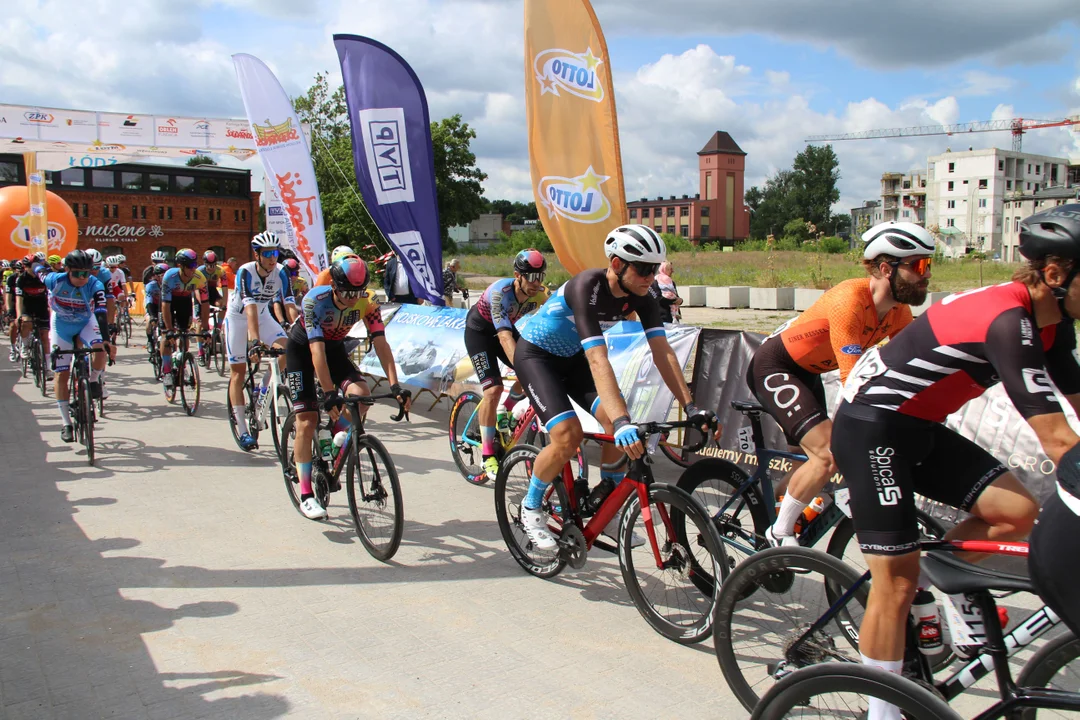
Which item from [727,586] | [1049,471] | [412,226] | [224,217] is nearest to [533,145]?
[412,226]

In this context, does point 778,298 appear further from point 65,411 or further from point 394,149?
point 65,411

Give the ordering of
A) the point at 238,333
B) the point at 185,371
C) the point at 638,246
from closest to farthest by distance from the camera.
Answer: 1. the point at 638,246
2. the point at 238,333
3. the point at 185,371

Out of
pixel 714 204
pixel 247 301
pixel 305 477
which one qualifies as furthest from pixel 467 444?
pixel 714 204

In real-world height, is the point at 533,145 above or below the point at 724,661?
above

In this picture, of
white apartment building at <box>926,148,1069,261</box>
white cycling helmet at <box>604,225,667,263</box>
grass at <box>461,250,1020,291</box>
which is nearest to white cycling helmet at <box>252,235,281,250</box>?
white cycling helmet at <box>604,225,667,263</box>

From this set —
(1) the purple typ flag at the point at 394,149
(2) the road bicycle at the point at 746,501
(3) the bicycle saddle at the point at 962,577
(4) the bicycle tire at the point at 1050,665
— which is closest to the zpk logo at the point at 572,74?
(1) the purple typ flag at the point at 394,149

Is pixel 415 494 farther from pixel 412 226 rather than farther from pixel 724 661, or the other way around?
pixel 412 226

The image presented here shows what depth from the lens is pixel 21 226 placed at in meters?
24.4

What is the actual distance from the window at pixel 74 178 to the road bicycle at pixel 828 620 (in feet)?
198

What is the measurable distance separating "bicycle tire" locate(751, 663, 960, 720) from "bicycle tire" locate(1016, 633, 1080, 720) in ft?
1.43

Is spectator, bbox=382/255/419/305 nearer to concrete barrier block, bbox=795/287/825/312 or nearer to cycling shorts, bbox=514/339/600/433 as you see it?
cycling shorts, bbox=514/339/600/433

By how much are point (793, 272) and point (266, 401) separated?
103ft

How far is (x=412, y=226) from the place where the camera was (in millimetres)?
12289

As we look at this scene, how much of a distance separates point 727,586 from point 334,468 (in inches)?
143
